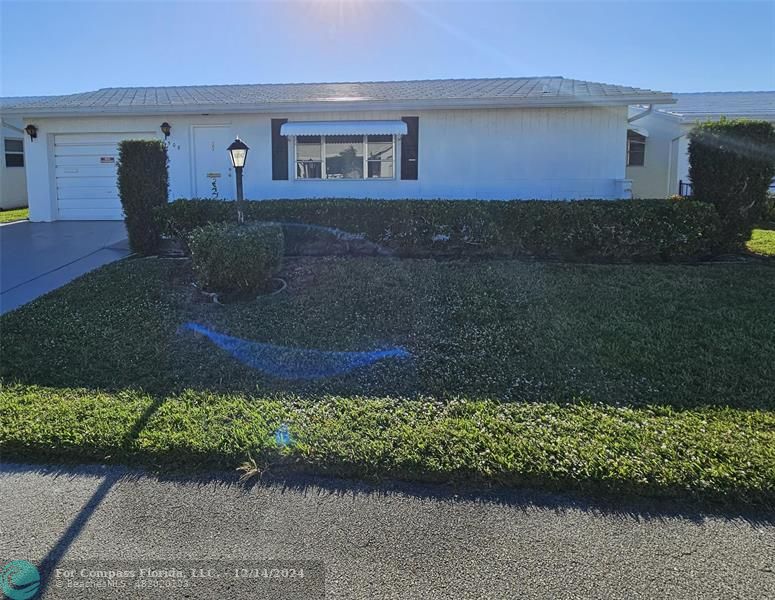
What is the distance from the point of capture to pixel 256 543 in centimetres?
258

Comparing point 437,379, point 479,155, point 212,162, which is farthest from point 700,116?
point 437,379

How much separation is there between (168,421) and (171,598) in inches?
66.0

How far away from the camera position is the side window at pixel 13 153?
17.2 m

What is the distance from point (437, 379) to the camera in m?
4.48

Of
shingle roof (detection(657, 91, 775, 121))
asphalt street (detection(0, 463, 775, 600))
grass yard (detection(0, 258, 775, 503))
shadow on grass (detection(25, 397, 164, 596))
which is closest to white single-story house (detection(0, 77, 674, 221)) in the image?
grass yard (detection(0, 258, 775, 503))

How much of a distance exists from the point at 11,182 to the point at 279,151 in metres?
11.6

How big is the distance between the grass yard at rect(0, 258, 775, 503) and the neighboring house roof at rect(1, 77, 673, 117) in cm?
451

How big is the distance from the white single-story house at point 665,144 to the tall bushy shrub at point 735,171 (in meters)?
5.61

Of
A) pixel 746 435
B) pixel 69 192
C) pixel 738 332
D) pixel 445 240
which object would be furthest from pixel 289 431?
pixel 69 192

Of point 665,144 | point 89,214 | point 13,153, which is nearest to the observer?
point 89,214

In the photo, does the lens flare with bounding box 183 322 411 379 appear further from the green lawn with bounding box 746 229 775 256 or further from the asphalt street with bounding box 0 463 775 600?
the green lawn with bounding box 746 229 775 256

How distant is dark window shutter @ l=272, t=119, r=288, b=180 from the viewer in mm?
11297

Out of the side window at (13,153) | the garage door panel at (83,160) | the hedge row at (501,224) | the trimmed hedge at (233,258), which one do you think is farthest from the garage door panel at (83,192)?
the trimmed hedge at (233,258)

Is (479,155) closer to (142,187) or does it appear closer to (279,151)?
(279,151)
